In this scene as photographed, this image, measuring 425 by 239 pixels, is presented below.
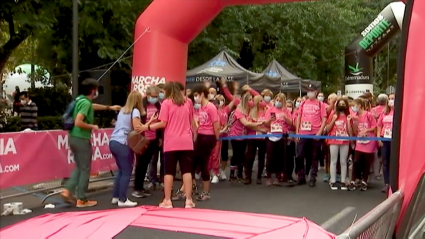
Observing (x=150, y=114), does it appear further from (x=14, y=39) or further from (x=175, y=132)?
(x=14, y=39)

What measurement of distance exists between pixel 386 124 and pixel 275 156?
2.07 meters

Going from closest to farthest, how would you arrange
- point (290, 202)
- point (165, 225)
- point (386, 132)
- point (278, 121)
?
point (165, 225)
point (290, 202)
point (386, 132)
point (278, 121)

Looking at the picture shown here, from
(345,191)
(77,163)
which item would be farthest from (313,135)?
(77,163)

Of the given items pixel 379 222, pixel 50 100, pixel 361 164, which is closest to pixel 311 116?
pixel 361 164

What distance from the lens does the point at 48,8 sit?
1255cm

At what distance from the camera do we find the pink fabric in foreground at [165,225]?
2414 mm

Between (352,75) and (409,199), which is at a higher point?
(352,75)

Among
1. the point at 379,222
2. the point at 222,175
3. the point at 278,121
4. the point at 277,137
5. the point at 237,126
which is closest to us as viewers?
the point at 379,222

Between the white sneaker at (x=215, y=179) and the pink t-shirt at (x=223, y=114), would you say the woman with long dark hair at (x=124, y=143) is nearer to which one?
the pink t-shirt at (x=223, y=114)

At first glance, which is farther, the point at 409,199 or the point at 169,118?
the point at 169,118

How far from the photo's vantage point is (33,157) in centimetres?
837

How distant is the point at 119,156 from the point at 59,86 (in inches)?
439

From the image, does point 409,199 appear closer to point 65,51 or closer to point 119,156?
point 119,156

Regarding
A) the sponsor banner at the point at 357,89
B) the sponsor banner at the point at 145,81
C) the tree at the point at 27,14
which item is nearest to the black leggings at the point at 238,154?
the sponsor banner at the point at 145,81
